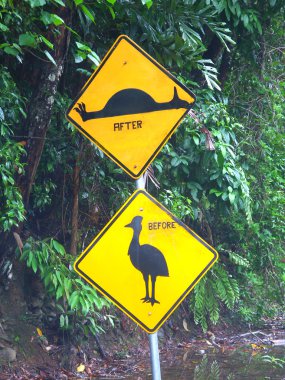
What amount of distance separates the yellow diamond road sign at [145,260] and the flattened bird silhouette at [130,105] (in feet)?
1.74

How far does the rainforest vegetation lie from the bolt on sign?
38.3 inches

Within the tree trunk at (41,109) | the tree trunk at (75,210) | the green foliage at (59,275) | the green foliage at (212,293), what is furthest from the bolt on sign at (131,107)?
the green foliage at (212,293)

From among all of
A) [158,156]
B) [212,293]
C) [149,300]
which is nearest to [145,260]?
[149,300]

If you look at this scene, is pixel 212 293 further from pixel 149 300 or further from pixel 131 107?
pixel 131 107

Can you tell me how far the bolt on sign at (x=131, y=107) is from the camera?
3938mm

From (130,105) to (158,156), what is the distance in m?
3.78

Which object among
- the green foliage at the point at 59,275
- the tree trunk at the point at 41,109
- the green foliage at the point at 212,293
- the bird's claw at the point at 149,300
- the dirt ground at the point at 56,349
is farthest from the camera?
the green foliage at the point at 212,293

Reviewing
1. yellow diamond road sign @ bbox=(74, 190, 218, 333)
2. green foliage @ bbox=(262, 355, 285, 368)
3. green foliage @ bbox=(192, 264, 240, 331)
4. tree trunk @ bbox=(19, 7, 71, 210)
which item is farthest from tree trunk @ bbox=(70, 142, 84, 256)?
yellow diamond road sign @ bbox=(74, 190, 218, 333)

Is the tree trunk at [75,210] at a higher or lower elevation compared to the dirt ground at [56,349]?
higher

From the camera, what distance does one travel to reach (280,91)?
993 centimetres

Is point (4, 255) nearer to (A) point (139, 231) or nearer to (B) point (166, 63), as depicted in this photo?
(B) point (166, 63)

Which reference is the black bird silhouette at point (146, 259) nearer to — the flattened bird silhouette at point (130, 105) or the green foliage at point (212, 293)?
the flattened bird silhouette at point (130, 105)

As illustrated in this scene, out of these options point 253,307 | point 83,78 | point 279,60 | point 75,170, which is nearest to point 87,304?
point 75,170

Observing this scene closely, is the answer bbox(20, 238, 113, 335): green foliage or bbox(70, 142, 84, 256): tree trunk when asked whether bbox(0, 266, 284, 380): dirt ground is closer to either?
bbox(20, 238, 113, 335): green foliage
